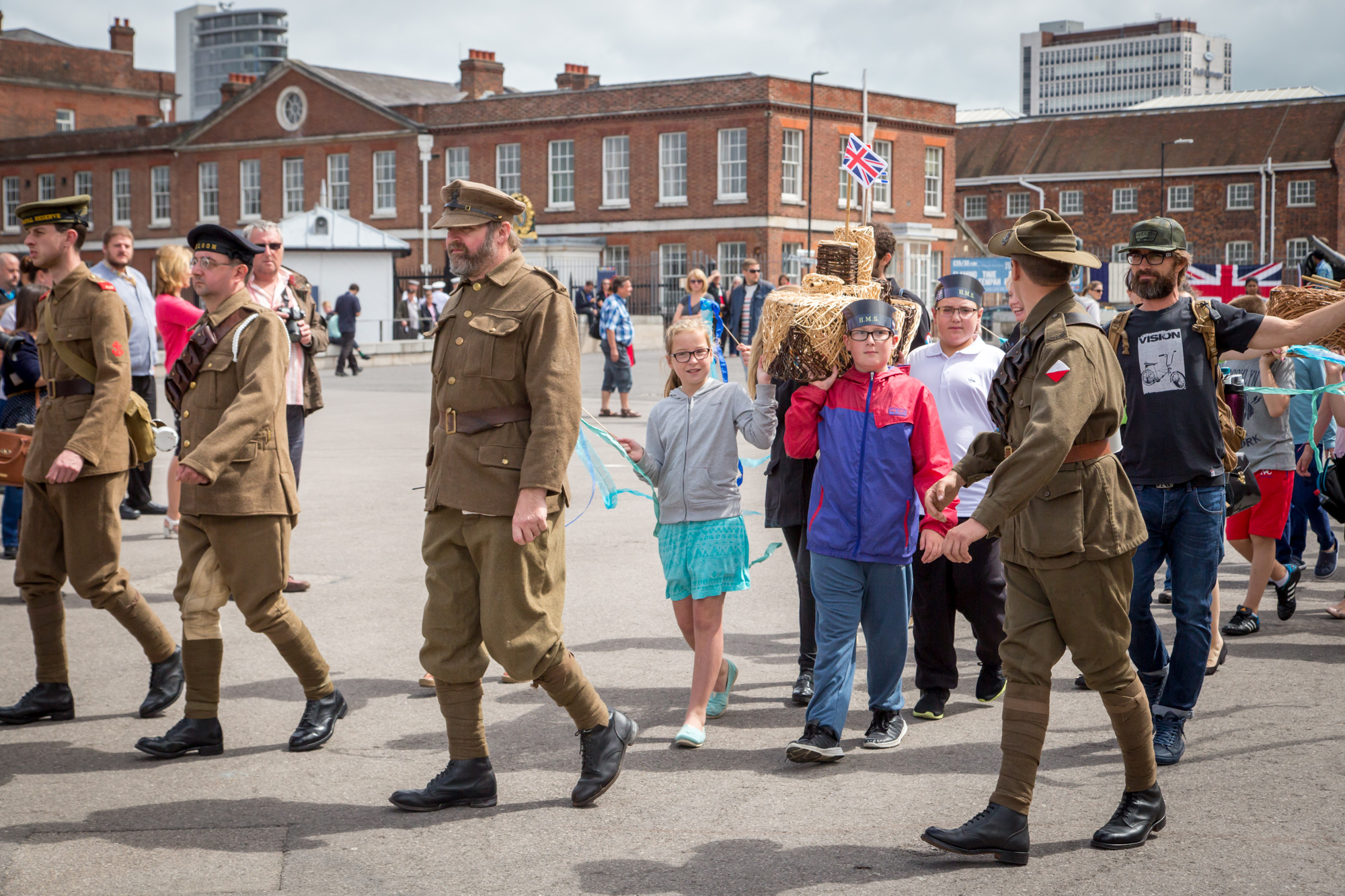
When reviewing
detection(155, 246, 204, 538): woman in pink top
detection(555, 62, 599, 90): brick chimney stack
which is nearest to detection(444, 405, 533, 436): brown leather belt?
detection(155, 246, 204, 538): woman in pink top

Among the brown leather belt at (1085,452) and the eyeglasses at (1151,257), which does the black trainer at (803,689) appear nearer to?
the brown leather belt at (1085,452)

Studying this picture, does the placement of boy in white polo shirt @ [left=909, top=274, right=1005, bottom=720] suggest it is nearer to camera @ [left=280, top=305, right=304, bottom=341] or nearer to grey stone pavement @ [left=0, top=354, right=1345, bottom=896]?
grey stone pavement @ [left=0, top=354, right=1345, bottom=896]

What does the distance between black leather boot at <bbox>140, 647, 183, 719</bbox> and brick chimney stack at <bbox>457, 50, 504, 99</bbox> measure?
2037 inches

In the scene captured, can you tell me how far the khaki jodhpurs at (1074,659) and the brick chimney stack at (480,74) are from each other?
53.6m

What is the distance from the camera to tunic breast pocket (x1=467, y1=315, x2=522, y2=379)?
472cm

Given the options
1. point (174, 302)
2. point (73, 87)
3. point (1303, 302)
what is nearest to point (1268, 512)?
point (1303, 302)

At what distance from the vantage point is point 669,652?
7148mm

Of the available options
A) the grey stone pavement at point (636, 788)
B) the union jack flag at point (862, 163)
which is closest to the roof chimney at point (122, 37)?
the union jack flag at point (862, 163)

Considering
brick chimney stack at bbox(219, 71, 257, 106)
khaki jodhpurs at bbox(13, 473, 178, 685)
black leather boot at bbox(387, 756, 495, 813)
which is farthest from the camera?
brick chimney stack at bbox(219, 71, 257, 106)

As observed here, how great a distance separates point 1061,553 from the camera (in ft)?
14.4

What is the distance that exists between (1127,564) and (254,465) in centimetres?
322

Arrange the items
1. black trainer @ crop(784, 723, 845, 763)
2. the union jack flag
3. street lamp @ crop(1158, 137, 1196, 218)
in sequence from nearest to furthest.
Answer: black trainer @ crop(784, 723, 845, 763) < the union jack flag < street lamp @ crop(1158, 137, 1196, 218)

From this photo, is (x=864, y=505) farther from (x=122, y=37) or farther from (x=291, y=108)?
(x=122, y=37)

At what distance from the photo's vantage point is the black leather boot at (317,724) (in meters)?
5.52
